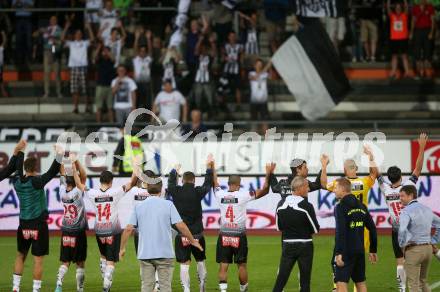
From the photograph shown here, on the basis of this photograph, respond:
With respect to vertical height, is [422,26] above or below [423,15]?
below

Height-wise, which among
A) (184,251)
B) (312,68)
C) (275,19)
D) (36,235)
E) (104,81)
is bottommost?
(184,251)

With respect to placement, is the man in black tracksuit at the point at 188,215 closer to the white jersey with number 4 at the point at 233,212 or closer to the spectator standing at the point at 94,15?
the white jersey with number 4 at the point at 233,212

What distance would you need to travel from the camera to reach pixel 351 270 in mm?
15359

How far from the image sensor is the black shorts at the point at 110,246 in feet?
58.1

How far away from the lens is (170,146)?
1137 inches

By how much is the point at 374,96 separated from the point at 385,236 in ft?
28.1

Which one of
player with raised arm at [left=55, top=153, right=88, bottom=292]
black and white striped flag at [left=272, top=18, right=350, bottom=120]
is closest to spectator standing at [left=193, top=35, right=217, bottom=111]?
black and white striped flag at [left=272, top=18, right=350, bottom=120]

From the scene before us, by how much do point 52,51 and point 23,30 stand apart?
1.52m

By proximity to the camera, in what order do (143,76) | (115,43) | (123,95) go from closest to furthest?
(123,95) → (143,76) → (115,43)

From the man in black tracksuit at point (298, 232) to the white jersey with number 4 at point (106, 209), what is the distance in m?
3.54

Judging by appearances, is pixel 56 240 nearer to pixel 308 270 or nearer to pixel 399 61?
pixel 308 270

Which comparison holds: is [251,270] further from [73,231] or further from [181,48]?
[181,48]

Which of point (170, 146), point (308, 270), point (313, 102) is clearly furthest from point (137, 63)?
point (308, 270)

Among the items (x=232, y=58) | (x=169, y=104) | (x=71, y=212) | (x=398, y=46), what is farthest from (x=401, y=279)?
(x=398, y=46)
